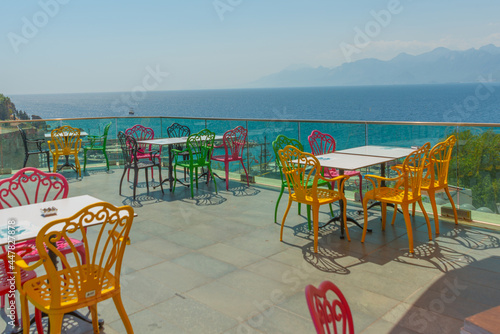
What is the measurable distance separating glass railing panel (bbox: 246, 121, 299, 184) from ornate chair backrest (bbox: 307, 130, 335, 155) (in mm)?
1030

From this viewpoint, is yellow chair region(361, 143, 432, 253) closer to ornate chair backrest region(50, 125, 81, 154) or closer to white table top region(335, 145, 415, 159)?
white table top region(335, 145, 415, 159)

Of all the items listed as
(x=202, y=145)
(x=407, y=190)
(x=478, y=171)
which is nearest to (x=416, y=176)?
(x=407, y=190)

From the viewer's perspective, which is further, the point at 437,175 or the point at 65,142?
the point at 65,142

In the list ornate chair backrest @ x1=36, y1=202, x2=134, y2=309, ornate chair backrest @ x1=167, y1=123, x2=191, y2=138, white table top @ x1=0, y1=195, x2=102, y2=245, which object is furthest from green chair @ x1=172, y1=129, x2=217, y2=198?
ornate chair backrest @ x1=36, y1=202, x2=134, y2=309

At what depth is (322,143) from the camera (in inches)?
239

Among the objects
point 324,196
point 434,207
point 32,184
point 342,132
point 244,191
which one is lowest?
point 244,191

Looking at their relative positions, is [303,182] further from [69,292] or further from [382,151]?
[69,292]

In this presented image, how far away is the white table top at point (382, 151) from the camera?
15.9ft

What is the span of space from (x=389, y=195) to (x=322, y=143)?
201 cm

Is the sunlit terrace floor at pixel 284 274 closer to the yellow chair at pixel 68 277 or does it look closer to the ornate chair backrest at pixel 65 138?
the yellow chair at pixel 68 277

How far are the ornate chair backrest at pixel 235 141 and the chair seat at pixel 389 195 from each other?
3.17m

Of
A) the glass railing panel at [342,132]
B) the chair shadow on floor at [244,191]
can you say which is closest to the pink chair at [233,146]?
the chair shadow on floor at [244,191]

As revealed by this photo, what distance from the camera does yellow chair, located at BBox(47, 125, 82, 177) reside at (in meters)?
8.29

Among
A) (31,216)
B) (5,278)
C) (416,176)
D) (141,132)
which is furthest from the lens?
(141,132)
